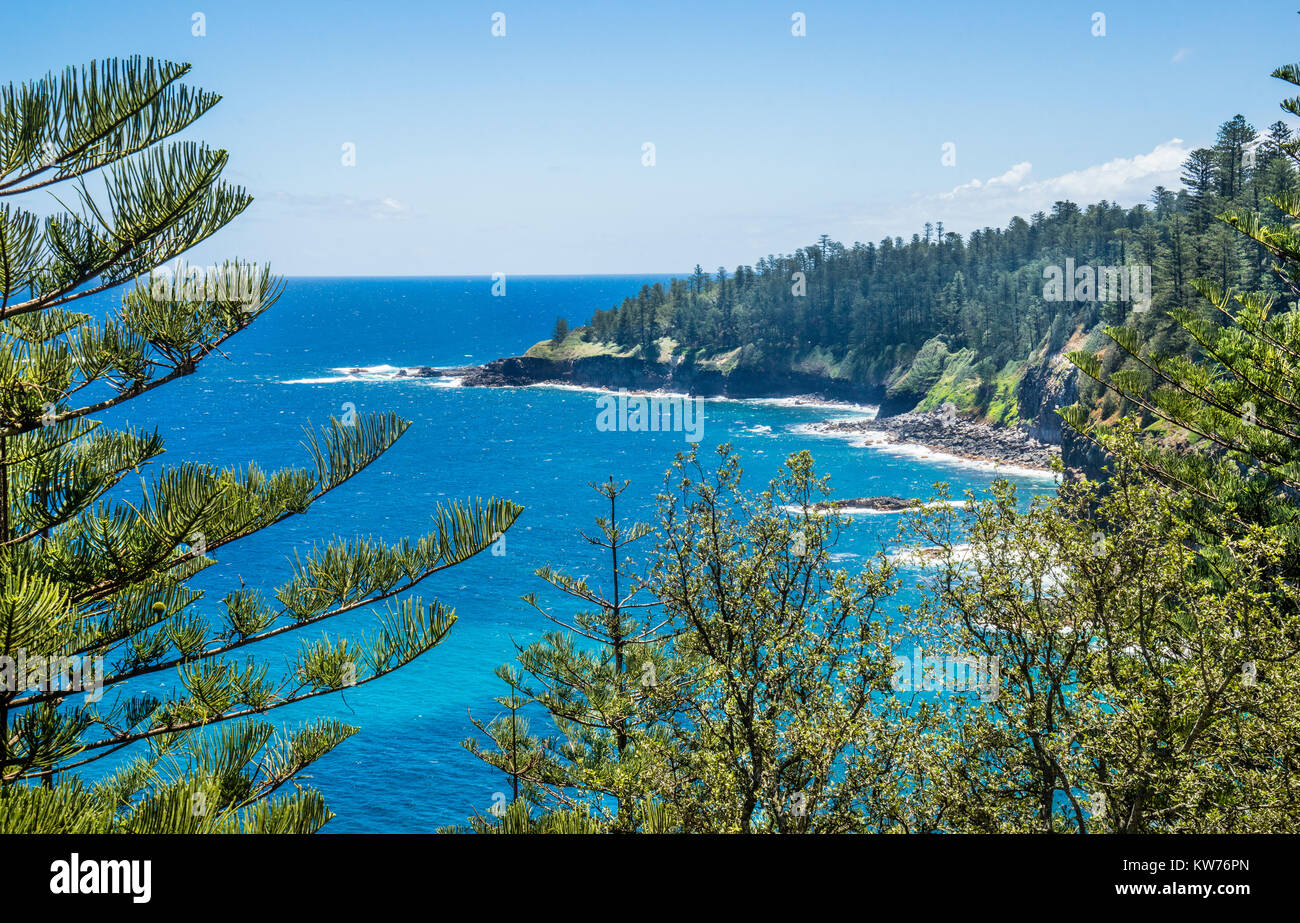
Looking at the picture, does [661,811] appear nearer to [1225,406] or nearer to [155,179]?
[155,179]

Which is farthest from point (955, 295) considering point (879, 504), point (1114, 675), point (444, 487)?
point (1114, 675)

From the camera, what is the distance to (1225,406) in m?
17.2

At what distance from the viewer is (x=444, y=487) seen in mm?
75375

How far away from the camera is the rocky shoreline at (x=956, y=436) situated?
78.7 m

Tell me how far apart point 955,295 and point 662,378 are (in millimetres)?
38885

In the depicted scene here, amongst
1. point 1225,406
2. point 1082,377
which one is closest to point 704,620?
point 1225,406

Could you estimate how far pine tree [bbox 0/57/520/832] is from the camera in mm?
6555

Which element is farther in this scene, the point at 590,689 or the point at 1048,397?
the point at 1048,397

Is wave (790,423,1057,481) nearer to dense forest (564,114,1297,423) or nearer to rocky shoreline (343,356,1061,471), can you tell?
rocky shoreline (343,356,1061,471)

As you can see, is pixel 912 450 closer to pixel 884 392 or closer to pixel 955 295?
pixel 884 392

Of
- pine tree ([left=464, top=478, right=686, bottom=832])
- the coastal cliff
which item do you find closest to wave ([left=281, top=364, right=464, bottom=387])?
the coastal cliff

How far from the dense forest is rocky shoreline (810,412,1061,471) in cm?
401

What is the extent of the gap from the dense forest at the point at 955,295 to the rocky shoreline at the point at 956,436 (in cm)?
401
